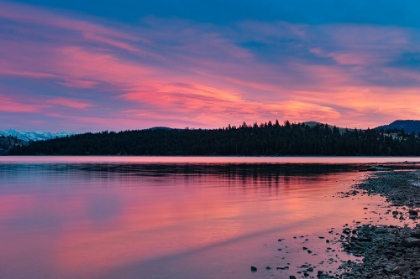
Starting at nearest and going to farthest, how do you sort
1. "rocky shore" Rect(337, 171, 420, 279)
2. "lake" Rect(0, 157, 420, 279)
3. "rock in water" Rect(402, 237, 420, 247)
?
1. "rocky shore" Rect(337, 171, 420, 279)
2. "lake" Rect(0, 157, 420, 279)
3. "rock in water" Rect(402, 237, 420, 247)

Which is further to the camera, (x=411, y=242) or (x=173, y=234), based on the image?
(x=173, y=234)

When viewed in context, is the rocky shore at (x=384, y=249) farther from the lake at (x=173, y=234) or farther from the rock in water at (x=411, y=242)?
the lake at (x=173, y=234)

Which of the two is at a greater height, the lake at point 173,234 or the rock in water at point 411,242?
the rock in water at point 411,242

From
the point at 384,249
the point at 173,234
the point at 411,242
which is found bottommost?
the point at 173,234

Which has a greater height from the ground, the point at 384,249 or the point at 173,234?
the point at 384,249

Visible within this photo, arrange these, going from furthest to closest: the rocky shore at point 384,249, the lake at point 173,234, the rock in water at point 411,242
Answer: the rock in water at point 411,242
the lake at point 173,234
the rocky shore at point 384,249

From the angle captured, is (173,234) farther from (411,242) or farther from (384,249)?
(411,242)

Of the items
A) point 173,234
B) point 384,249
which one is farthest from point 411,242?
point 173,234

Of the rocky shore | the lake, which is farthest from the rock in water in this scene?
the lake

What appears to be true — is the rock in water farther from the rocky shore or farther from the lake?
the lake

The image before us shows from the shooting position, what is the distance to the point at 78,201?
3684 cm

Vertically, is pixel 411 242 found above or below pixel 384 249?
above

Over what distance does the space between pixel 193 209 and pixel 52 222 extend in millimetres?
10802

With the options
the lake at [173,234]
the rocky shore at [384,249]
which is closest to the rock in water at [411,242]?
the rocky shore at [384,249]
